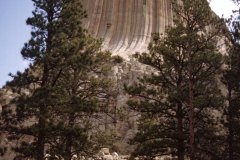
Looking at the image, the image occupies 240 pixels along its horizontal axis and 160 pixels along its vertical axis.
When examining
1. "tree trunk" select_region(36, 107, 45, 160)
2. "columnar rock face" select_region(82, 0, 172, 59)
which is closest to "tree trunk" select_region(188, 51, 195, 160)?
"tree trunk" select_region(36, 107, 45, 160)

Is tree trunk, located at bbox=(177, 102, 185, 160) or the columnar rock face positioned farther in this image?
the columnar rock face

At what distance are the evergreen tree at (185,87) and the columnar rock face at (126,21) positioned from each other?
17.8 meters

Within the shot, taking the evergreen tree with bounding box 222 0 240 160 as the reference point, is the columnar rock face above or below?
above

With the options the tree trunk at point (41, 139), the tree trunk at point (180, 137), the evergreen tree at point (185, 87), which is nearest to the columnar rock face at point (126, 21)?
the evergreen tree at point (185, 87)

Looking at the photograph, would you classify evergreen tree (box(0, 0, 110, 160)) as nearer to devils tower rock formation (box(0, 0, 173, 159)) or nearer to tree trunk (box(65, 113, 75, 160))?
tree trunk (box(65, 113, 75, 160))

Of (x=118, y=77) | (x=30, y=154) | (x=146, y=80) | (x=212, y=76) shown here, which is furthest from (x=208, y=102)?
(x=118, y=77)

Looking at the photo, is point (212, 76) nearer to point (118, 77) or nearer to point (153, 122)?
point (153, 122)

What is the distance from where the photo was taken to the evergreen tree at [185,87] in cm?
1862

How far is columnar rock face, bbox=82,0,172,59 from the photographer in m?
38.9

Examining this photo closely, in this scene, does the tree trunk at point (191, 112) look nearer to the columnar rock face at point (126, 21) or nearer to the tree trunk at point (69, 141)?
the tree trunk at point (69, 141)

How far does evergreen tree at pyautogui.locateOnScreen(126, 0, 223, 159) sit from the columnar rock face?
17.8 metres

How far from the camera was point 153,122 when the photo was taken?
65.8 ft

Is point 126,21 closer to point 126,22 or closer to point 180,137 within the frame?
point 126,22

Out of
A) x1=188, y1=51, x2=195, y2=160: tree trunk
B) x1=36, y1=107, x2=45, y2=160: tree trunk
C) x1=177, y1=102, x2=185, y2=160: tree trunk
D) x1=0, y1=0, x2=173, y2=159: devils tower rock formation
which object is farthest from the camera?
x1=0, y1=0, x2=173, y2=159: devils tower rock formation
